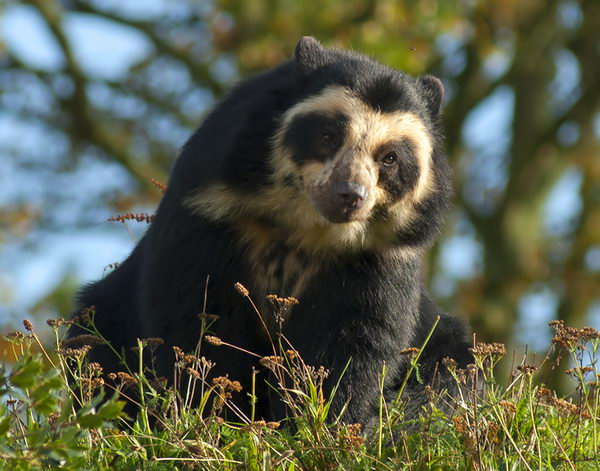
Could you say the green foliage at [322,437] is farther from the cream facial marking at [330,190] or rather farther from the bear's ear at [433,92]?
the bear's ear at [433,92]

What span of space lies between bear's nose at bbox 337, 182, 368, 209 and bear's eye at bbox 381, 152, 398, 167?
382 mm

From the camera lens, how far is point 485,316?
2280 centimetres

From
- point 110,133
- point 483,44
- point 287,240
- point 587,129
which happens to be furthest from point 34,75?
point 287,240

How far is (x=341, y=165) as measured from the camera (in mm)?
6461

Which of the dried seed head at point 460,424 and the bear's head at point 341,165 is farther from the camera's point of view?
the bear's head at point 341,165

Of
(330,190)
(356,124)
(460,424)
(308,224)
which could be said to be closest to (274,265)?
(308,224)

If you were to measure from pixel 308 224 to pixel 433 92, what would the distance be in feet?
4.11

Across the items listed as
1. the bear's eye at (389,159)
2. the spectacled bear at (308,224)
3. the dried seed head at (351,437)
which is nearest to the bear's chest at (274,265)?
the spectacled bear at (308,224)

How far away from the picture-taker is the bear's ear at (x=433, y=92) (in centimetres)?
720

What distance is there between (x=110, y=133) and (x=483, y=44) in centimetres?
790

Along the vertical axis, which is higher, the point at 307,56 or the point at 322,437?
the point at 307,56

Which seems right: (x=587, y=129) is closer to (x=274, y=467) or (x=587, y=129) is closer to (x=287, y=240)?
(x=287, y=240)

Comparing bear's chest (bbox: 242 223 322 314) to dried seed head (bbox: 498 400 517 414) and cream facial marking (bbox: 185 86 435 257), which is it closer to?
cream facial marking (bbox: 185 86 435 257)

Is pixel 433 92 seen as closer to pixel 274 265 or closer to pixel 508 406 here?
pixel 274 265
